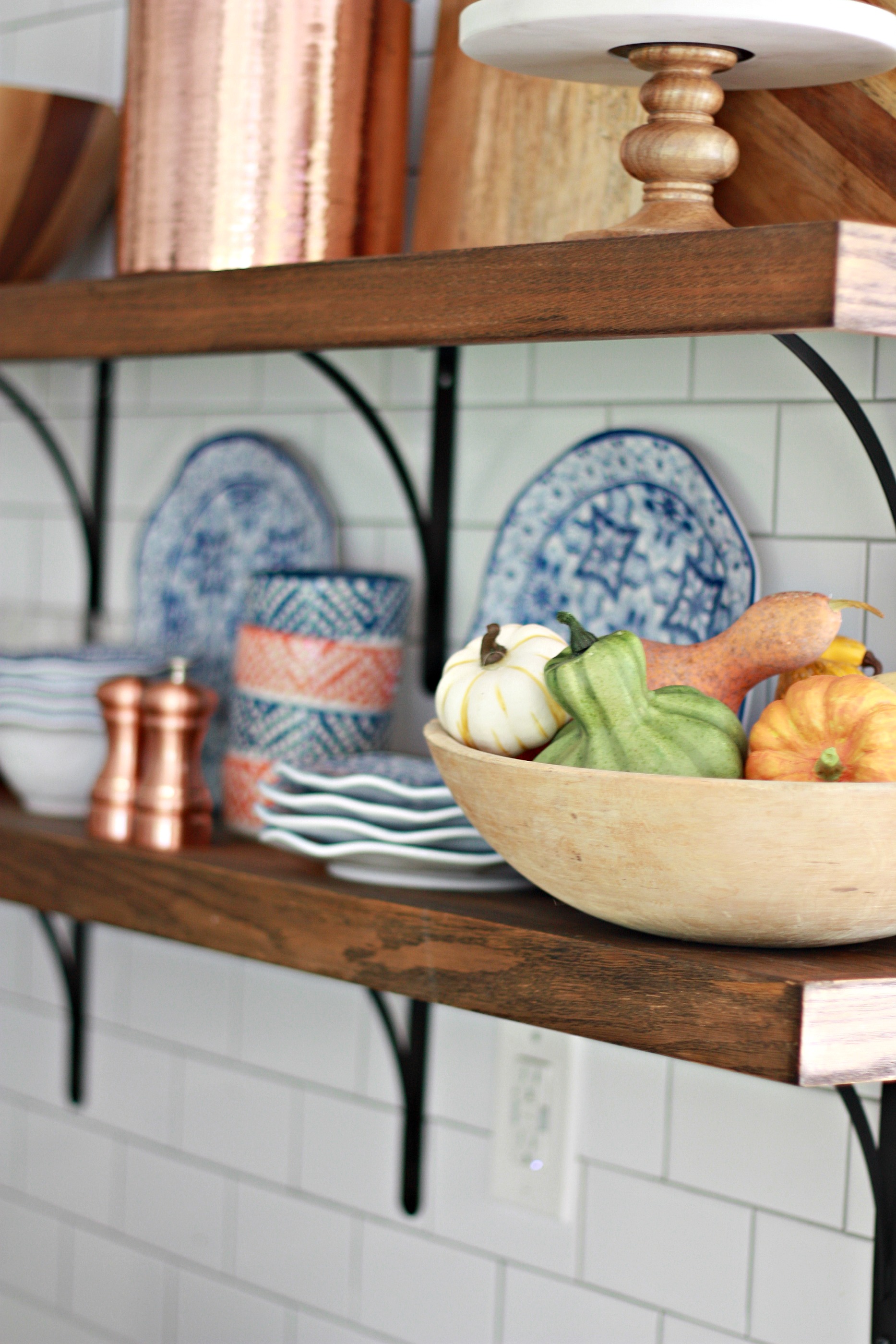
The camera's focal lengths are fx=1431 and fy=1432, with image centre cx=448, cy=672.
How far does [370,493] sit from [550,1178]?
58cm

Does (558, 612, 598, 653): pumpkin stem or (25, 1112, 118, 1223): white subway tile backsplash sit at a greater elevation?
(558, 612, 598, 653): pumpkin stem

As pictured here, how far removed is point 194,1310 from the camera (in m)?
1.36

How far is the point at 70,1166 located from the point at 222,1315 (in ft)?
0.81

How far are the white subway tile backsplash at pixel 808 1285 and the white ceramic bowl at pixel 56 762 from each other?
0.62m

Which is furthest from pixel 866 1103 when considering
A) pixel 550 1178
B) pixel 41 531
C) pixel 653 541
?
pixel 41 531

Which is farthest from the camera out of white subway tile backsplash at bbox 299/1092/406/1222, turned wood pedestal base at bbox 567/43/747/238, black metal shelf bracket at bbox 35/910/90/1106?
black metal shelf bracket at bbox 35/910/90/1106

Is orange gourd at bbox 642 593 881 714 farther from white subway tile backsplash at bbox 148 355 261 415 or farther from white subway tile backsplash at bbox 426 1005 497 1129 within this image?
white subway tile backsplash at bbox 148 355 261 415

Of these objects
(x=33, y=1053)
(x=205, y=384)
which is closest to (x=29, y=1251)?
(x=33, y=1053)

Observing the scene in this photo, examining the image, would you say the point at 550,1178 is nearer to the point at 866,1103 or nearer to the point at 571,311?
the point at 866,1103

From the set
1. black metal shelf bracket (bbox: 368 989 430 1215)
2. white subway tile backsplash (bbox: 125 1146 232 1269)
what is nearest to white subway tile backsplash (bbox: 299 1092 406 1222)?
black metal shelf bracket (bbox: 368 989 430 1215)

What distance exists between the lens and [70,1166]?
1473 millimetres

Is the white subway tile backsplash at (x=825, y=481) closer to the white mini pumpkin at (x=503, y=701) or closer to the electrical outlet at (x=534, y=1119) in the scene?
the white mini pumpkin at (x=503, y=701)

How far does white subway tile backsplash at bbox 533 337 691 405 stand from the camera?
105 centimetres

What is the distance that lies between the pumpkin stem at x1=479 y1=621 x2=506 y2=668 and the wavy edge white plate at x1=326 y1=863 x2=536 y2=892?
17 centimetres
